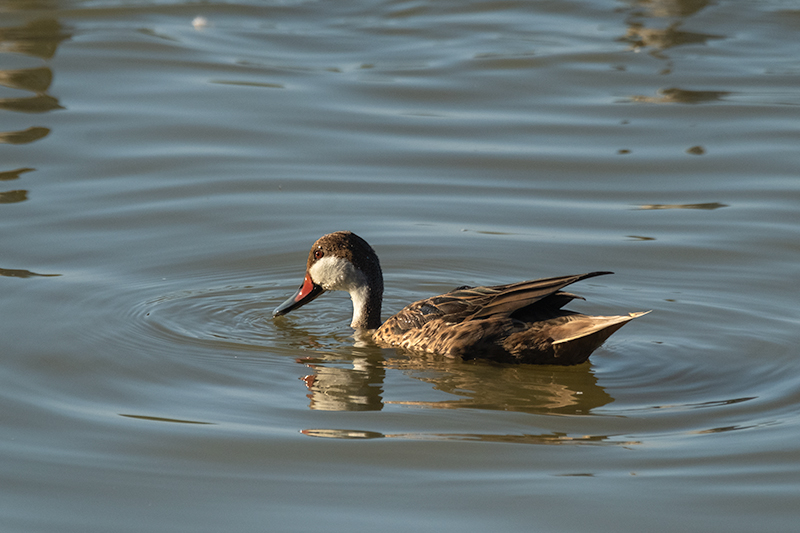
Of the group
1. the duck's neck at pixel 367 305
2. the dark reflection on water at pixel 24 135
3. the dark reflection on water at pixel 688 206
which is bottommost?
the duck's neck at pixel 367 305

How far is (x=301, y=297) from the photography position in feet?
25.7

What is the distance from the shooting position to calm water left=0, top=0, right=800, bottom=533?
17.3ft

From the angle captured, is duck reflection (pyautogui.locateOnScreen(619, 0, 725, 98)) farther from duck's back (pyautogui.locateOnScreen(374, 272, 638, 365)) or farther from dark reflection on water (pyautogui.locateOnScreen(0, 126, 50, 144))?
duck's back (pyautogui.locateOnScreen(374, 272, 638, 365))

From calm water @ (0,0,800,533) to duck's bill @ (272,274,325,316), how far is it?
137mm

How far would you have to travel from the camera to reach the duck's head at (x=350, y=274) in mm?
7668

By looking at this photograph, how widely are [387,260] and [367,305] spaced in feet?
4.11

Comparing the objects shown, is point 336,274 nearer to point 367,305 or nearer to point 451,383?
point 367,305

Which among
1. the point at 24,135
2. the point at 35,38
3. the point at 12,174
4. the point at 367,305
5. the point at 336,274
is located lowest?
the point at 367,305

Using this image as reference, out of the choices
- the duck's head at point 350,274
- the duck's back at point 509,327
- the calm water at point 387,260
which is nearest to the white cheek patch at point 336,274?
the duck's head at point 350,274

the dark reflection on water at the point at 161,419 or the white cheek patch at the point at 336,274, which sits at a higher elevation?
the white cheek patch at the point at 336,274

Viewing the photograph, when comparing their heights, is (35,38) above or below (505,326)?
above

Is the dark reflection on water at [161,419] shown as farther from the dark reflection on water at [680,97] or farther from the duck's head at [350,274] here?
the dark reflection on water at [680,97]

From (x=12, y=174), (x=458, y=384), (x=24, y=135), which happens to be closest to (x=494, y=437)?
(x=458, y=384)

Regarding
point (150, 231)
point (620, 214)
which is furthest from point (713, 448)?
point (150, 231)
